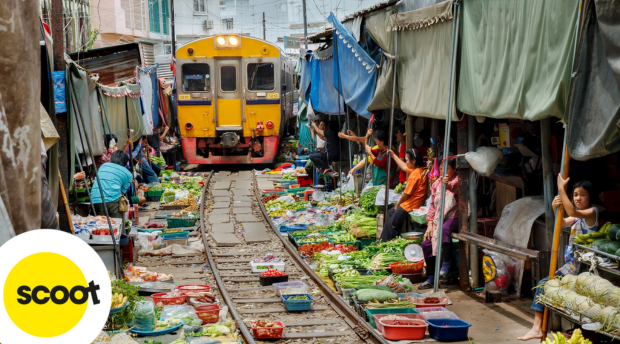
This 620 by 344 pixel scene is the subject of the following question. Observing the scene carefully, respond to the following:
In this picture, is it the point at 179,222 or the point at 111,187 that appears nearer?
the point at 111,187

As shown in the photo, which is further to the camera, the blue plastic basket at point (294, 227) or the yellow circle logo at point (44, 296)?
the blue plastic basket at point (294, 227)

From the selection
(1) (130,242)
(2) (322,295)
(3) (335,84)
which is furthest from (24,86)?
(3) (335,84)

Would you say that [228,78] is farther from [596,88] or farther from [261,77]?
[596,88]

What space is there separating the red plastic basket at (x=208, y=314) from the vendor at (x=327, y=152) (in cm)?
827

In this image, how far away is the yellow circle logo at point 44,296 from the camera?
5.87 ft

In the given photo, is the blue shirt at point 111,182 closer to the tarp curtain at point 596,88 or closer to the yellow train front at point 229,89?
the tarp curtain at point 596,88

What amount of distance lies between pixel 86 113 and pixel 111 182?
1.19 metres

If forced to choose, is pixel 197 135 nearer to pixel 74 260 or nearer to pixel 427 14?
pixel 427 14

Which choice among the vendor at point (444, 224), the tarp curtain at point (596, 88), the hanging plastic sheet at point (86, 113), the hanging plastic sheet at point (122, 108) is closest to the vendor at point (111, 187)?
the hanging plastic sheet at point (86, 113)

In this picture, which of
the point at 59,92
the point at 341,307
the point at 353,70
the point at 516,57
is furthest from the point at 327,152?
the point at 516,57

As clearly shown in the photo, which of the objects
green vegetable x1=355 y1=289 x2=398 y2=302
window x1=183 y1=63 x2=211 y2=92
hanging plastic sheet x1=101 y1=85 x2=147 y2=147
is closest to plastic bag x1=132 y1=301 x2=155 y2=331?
green vegetable x1=355 y1=289 x2=398 y2=302

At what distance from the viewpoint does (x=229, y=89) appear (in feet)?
64.8

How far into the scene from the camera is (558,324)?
19.9 feet

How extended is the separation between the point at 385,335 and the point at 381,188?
15.6 ft
